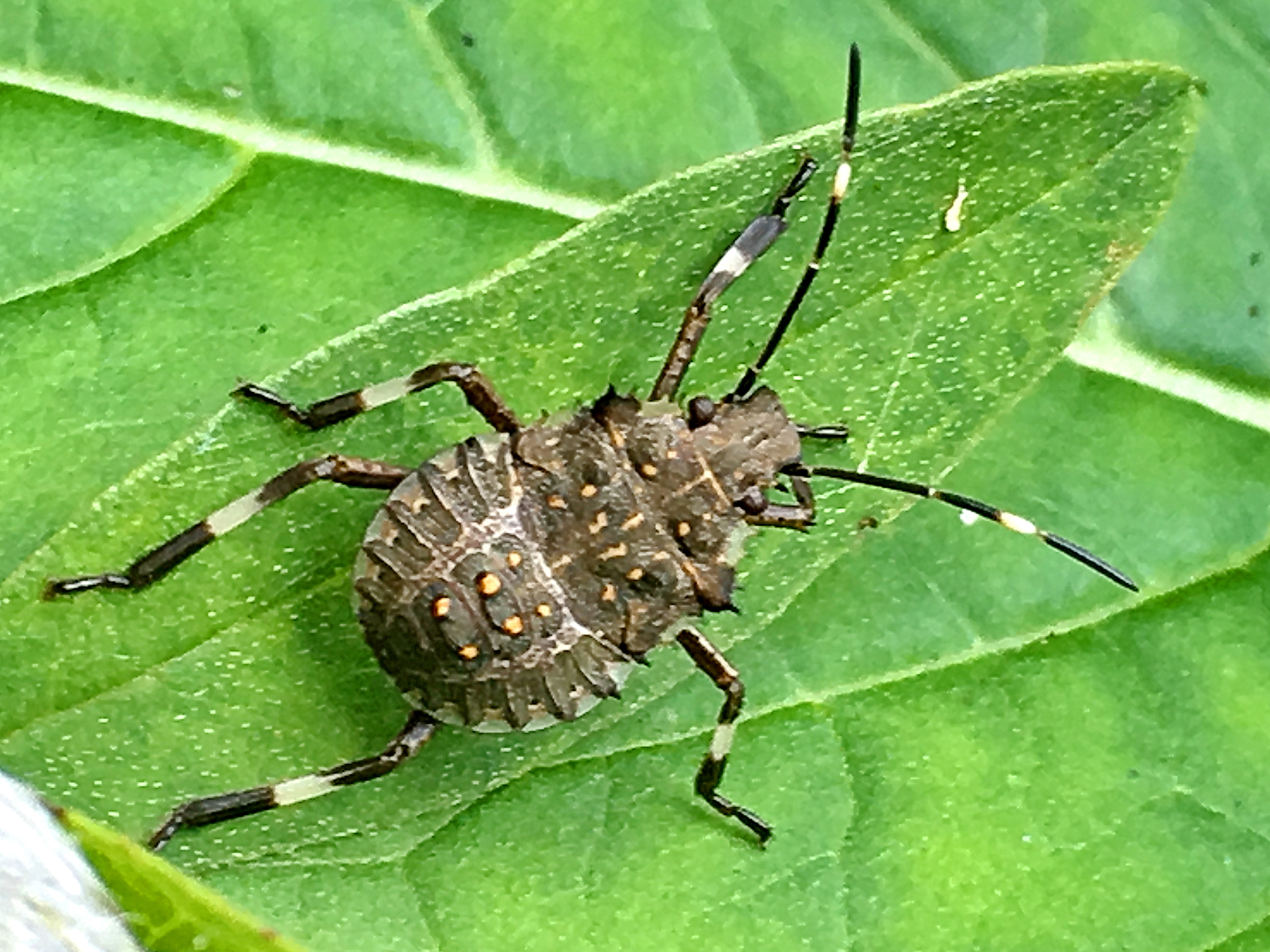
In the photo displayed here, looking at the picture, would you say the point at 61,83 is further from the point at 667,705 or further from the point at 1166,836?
the point at 1166,836

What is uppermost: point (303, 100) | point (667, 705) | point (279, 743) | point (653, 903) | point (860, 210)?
point (303, 100)

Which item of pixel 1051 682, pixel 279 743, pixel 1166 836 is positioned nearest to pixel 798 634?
pixel 1051 682

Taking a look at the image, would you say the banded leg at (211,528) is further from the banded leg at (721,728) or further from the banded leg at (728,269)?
the banded leg at (721,728)

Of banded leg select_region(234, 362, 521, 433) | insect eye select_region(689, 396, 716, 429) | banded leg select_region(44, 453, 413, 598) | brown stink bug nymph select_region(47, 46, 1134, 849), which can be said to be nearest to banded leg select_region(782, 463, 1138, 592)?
brown stink bug nymph select_region(47, 46, 1134, 849)

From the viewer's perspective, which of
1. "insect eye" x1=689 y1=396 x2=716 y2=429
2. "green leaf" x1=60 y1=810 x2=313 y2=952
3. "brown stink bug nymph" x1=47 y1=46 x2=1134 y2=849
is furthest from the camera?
"insect eye" x1=689 y1=396 x2=716 y2=429

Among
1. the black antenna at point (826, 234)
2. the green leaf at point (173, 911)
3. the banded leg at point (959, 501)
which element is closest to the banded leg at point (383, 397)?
the black antenna at point (826, 234)

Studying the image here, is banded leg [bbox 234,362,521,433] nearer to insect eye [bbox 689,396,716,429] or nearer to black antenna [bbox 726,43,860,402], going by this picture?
insect eye [bbox 689,396,716,429]
